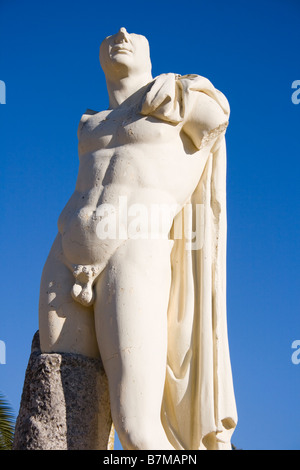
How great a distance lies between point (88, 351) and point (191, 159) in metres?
1.61

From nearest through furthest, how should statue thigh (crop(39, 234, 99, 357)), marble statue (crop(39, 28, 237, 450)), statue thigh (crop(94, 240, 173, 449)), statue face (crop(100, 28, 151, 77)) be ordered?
statue thigh (crop(94, 240, 173, 449)) → marble statue (crop(39, 28, 237, 450)) → statue thigh (crop(39, 234, 99, 357)) → statue face (crop(100, 28, 151, 77))

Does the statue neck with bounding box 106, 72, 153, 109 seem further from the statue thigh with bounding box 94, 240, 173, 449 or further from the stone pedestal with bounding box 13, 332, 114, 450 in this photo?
the stone pedestal with bounding box 13, 332, 114, 450

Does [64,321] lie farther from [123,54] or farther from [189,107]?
[123,54]

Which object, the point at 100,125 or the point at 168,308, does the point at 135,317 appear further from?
the point at 100,125

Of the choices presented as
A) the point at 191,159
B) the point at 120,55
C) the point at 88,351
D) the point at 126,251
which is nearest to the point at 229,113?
the point at 191,159

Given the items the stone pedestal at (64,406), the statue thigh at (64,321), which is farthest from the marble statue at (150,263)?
the stone pedestal at (64,406)

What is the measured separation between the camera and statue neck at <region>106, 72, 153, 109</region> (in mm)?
6906

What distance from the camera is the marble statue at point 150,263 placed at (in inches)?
232

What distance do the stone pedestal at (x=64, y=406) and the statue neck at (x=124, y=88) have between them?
2.08 meters

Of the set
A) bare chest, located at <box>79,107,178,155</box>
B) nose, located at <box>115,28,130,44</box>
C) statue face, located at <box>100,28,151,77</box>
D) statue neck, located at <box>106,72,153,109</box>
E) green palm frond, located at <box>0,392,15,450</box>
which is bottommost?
green palm frond, located at <box>0,392,15,450</box>

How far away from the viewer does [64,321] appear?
20.0ft

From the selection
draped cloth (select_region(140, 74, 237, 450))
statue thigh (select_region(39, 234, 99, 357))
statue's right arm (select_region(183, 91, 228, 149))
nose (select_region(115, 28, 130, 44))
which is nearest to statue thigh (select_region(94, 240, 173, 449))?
statue thigh (select_region(39, 234, 99, 357))

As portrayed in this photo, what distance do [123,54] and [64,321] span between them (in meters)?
2.16

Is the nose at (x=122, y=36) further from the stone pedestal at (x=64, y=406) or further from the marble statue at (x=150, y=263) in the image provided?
Result: the stone pedestal at (x=64, y=406)
